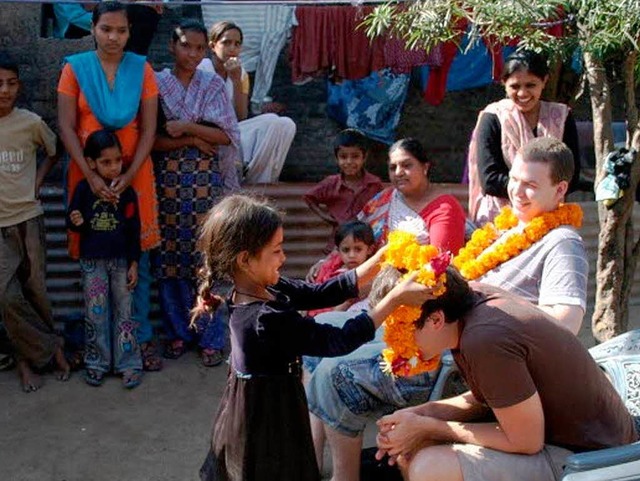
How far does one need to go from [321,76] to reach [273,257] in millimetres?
5106

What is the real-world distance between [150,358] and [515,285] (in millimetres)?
2433

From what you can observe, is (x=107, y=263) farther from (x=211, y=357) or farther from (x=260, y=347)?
(x=260, y=347)

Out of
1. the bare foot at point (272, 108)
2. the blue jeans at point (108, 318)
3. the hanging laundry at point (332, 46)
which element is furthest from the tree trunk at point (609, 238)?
the bare foot at point (272, 108)

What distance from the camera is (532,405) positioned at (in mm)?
2586

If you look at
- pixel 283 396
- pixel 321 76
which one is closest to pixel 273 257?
pixel 283 396

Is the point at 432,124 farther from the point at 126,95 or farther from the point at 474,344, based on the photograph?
the point at 474,344

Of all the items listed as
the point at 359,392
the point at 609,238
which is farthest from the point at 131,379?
the point at 609,238

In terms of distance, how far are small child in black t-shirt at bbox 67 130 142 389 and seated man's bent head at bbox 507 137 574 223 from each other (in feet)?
7.29

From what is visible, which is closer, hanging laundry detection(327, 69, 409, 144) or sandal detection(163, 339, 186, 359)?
sandal detection(163, 339, 186, 359)

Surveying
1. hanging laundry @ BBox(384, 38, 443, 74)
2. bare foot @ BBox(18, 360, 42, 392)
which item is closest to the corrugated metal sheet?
bare foot @ BBox(18, 360, 42, 392)

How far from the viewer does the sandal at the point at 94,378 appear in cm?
493

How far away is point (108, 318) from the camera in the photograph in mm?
4953

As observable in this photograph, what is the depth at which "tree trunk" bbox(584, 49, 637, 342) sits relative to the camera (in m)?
3.94

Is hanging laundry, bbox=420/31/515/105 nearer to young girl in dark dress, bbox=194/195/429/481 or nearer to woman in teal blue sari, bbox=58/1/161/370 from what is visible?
woman in teal blue sari, bbox=58/1/161/370
